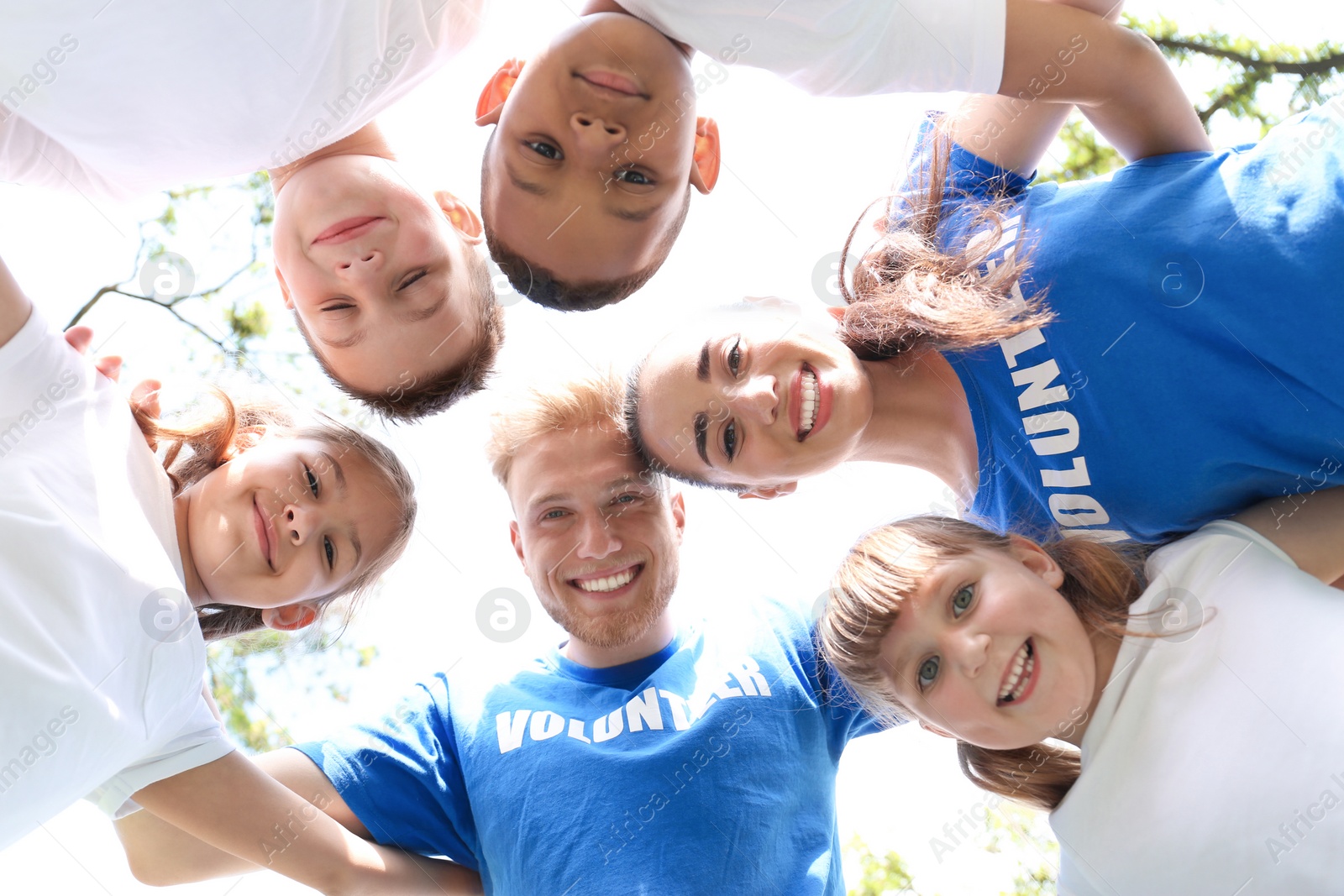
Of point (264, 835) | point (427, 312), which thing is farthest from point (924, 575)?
point (264, 835)

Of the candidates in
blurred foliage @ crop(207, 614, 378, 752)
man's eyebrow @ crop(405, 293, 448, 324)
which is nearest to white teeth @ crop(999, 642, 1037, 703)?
man's eyebrow @ crop(405, 293, 448, 324)

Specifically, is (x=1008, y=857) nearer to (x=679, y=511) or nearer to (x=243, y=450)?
(x=679, y=511)

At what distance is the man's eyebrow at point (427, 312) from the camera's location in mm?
1801

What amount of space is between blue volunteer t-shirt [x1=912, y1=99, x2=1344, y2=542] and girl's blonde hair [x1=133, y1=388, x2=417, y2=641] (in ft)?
4.35

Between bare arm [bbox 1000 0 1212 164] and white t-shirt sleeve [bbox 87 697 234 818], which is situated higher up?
bare arm [bbox 1000 0 1212 164]

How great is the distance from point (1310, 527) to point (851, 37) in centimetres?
119

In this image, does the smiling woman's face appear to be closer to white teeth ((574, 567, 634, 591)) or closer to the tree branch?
white teeth ((574, 567, 634, 591))

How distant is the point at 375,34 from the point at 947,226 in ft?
3.62

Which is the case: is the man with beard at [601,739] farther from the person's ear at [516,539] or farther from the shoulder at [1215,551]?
the shoulder at [1215,551]

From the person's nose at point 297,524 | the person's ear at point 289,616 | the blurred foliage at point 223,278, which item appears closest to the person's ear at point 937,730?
the person's nose at point 297,524

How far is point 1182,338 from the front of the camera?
→ 159 cm

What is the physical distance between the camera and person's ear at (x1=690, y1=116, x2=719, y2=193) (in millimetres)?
1896

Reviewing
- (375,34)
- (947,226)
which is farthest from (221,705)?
(947,226)

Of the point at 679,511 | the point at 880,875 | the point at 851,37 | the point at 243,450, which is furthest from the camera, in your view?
the point at 880,875
